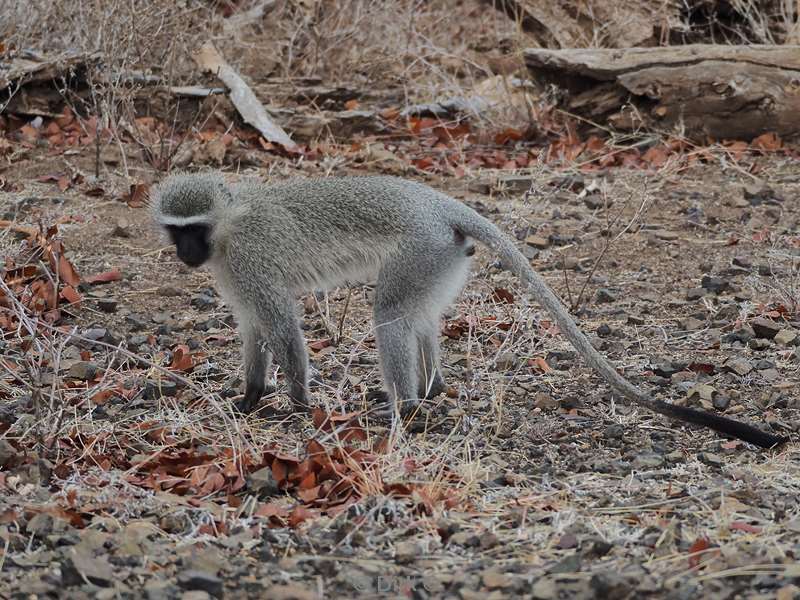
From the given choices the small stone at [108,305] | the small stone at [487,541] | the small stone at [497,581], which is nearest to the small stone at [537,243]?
the small stone at [108,305]

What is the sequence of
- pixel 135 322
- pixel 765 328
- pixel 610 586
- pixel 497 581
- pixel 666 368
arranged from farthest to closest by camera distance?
pixel 135 322, pixel 765 328, pixel 666 368, pixel 497 581, pixel 610 586

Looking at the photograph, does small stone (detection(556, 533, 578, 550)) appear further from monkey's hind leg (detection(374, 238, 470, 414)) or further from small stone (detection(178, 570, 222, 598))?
monkey's hind leg (detection(374, 238, 470, 414))

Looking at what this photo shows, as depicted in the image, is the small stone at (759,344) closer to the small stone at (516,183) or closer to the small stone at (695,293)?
the small stone at (695,293)

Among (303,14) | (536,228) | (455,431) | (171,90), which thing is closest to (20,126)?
(171,90)

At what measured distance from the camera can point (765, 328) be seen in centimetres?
621

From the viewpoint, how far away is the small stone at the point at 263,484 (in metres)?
4.32

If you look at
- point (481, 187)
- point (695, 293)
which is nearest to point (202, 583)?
point (695, 293)

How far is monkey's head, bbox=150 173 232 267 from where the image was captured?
17.4 ft

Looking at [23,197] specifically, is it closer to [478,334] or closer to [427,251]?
[478,334]

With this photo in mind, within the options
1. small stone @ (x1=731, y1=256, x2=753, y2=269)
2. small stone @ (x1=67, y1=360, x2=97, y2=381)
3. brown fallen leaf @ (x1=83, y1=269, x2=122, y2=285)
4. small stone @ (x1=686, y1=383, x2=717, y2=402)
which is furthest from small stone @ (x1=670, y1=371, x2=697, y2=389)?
brown fallen leaf @ (x1=83, y1=269, x2=122, y2=285)

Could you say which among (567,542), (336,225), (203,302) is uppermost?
(336,225)

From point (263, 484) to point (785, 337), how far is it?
10.3 ft

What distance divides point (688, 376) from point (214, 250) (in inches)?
93.2

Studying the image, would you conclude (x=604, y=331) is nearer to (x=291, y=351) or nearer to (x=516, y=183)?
(x=291, y=351)
